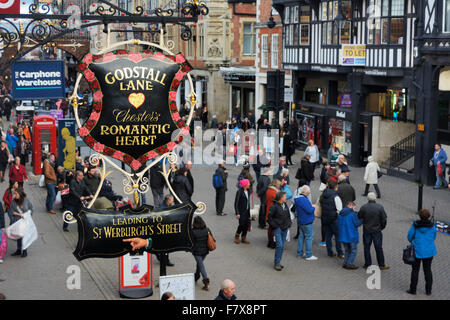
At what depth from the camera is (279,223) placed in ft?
49.2

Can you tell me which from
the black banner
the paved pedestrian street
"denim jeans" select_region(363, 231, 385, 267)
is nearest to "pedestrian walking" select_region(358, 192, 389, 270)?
"denim jeans" select_region(363, 231, 385, 267)

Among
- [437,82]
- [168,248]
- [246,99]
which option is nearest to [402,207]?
[437,82]

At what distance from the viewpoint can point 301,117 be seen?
117ft

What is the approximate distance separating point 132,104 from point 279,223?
5947 mm

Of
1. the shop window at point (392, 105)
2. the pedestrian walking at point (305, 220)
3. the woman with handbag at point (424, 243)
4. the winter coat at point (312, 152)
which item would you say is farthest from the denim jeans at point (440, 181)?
the woman with handbag at point (424, 243)

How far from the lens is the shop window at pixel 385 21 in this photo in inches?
1058

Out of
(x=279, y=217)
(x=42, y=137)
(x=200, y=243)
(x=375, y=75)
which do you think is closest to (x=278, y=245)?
(x=279, y=217)

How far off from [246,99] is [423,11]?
23.0 meters

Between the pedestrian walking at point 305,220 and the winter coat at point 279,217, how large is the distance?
383 millimetres

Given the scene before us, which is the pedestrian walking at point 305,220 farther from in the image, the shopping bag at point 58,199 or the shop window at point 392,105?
the shop window at point 392,105

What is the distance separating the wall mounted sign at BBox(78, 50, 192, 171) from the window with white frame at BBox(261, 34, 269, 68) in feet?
98.1

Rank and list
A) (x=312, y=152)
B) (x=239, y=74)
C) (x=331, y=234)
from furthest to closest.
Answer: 1. (x=239, y=74)
2. (x=312, y=152)
3. (x=331, y=234)

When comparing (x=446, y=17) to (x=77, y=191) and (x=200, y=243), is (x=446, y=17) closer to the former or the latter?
(x=77, y=191)
